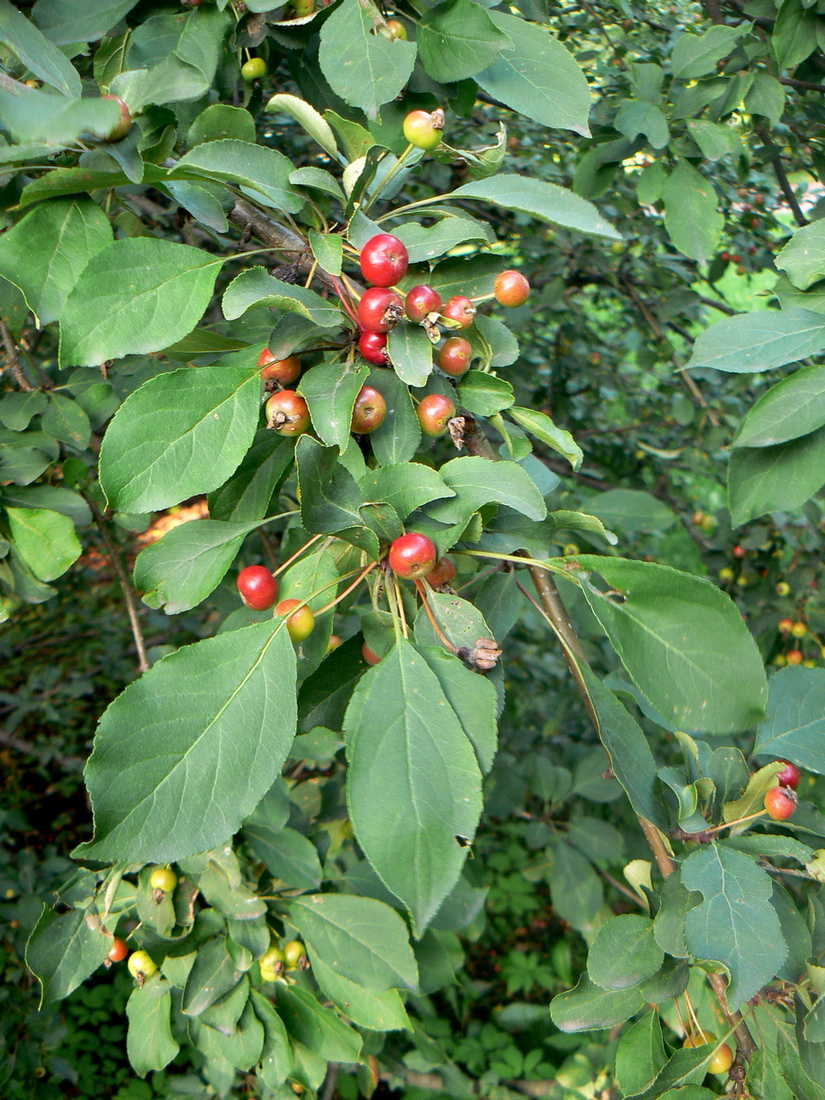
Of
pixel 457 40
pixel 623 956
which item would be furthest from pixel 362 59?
pixel 623 956

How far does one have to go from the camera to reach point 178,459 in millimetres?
898

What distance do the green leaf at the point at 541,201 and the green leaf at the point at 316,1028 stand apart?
49.6 inches

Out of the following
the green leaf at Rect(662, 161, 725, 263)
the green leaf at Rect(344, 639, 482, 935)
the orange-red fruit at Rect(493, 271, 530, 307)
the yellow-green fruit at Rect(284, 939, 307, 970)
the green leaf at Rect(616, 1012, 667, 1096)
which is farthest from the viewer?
the green leaf at Rect(662, 161, 725, 263)

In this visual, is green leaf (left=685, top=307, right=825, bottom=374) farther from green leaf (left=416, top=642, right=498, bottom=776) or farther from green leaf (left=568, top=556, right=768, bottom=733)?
green leaf (left=416, top=642, right=498, bottom=776)

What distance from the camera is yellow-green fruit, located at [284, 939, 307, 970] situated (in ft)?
4.70

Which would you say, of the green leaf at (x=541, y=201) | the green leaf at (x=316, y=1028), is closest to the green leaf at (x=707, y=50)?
the green leaf at (x=541, y=201)

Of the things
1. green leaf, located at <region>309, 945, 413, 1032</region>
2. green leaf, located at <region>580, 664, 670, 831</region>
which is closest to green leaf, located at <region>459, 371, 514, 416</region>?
green leaf, located at <region>580, 664, 670, 831</region>

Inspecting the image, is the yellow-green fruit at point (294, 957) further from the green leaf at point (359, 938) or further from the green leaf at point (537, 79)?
the green leaf at point (537, 79)

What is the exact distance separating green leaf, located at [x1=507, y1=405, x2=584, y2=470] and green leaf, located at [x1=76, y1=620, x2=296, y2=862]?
378 millimetres

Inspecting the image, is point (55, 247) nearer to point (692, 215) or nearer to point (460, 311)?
point (460, 311)

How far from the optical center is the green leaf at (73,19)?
3.77 feet

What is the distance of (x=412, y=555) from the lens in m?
0.88

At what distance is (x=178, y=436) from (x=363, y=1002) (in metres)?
0.98

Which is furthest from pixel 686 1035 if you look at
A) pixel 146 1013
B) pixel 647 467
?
pixel 647 467
